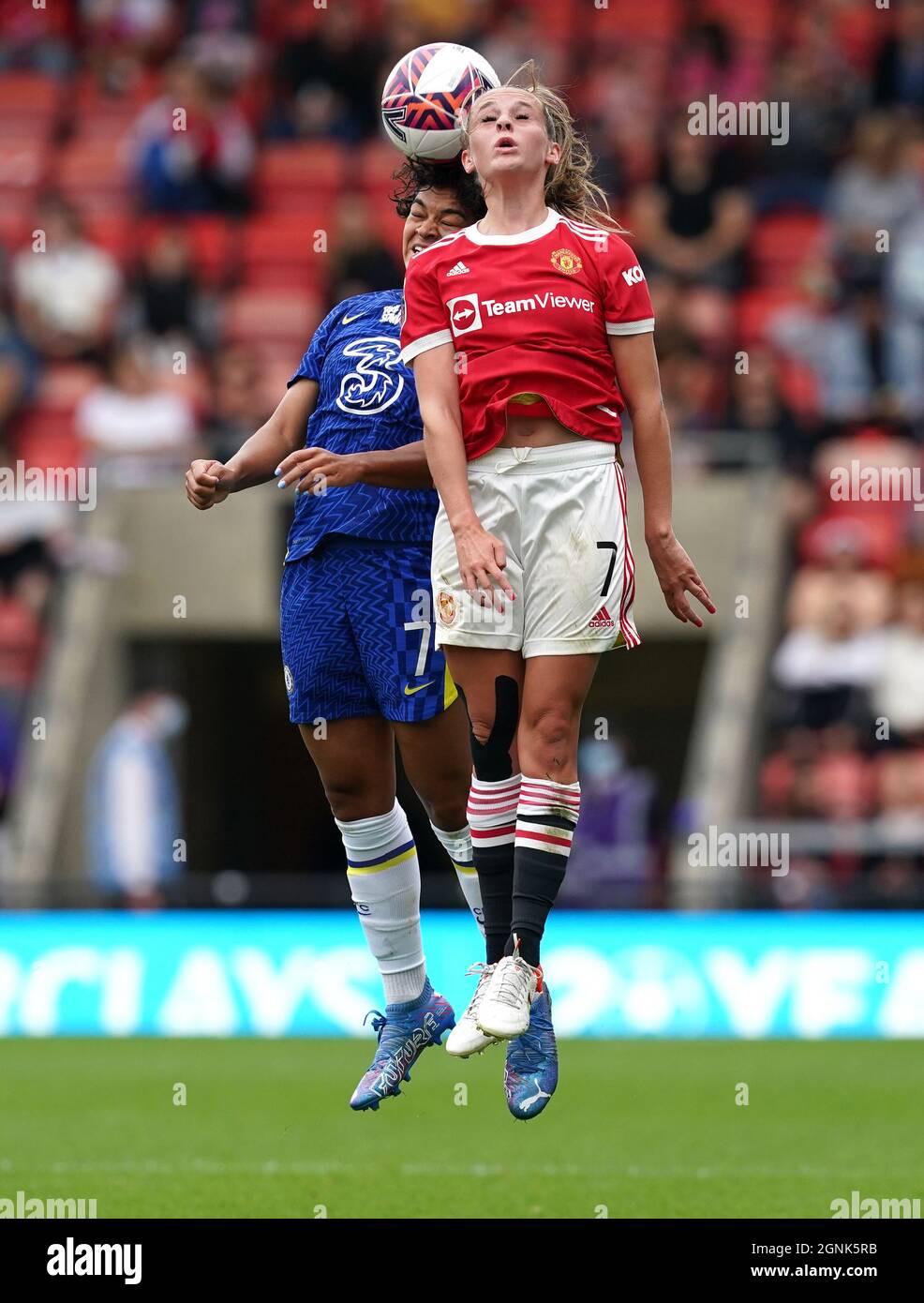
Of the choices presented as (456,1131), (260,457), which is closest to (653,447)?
(260,457)

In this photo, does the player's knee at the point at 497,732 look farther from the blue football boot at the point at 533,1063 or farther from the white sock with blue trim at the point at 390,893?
the white sock with blue trim at the point at 390,893

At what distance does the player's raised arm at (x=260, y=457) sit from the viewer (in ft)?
23.7

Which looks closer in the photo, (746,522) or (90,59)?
(746,522)

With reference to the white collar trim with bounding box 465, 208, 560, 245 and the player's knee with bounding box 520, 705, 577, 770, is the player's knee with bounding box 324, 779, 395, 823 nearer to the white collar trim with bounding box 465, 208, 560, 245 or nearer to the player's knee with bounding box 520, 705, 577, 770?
the player's knee with bounding box 520, 705, 577, 770

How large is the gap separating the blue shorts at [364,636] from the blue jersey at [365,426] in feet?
0.19

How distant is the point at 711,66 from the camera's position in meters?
20.3

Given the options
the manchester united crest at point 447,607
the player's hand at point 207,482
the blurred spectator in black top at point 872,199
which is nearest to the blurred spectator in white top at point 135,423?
the blurred spectator in black top at point 872,199

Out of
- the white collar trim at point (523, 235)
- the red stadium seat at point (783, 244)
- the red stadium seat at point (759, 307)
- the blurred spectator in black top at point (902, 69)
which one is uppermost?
the blurred spectator in black top at point (902, 69)

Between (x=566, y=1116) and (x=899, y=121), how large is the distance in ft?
35.9

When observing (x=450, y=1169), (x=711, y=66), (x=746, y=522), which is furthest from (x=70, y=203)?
(x=450, y=1169)

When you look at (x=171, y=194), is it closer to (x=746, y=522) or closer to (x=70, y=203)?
(x=70, y=203)

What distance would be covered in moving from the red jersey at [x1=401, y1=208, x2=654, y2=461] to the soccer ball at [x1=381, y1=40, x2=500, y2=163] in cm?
59

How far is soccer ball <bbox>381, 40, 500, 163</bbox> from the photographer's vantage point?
24.1 ft

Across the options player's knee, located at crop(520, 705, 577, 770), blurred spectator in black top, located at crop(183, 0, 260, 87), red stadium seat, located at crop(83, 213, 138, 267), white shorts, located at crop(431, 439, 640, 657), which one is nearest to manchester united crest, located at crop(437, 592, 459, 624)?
white shorts, located at crop(431, 439, 640, 657)
